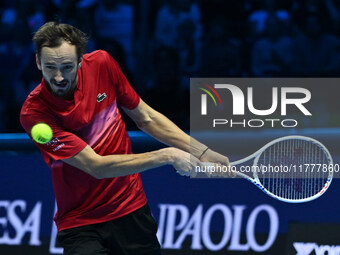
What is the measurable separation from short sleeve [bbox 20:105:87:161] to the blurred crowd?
10.2 ft

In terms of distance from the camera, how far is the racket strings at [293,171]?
5293mm

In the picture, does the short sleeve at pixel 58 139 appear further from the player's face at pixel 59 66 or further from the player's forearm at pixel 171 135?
the player's forearm at pixel 171 135

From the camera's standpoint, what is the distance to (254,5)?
25.4ft

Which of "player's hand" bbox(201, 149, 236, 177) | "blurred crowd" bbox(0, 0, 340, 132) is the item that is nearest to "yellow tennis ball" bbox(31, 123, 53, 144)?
"player's hand" bbox(201, 149, 236, 177)

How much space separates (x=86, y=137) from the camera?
4020 millimetres

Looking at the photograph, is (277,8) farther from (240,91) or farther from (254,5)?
(240,91)

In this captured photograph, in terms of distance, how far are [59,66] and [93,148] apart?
0.57 m

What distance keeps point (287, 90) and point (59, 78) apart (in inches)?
142

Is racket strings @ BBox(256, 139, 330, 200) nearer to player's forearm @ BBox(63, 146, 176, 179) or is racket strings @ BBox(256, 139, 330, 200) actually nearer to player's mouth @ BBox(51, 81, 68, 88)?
player's forearm @ BBox(63, 146, 176, 179)

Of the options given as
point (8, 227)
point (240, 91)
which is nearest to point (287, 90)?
point (240, 91)

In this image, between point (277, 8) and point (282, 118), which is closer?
point (282, 118)
